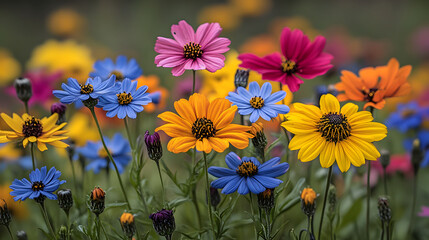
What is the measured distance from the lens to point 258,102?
81cm

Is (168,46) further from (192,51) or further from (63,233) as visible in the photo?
(63,233)

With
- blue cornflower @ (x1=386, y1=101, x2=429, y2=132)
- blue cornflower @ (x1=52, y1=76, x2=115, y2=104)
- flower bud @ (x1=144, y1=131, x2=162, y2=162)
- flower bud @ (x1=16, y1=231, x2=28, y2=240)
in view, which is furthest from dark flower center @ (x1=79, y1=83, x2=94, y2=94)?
blue cornflower @ (x1=386, y1=101, x2=429, y2=132)

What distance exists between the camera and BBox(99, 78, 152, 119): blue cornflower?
79 centimetres

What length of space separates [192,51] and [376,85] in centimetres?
39

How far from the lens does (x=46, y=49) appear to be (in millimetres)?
1828

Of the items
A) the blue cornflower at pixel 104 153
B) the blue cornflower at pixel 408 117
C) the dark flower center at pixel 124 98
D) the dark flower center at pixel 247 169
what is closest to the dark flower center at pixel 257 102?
the dark flower center at pixel 247 169

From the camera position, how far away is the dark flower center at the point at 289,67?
0.92 m

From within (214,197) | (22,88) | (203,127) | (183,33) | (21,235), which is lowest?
(21,235)

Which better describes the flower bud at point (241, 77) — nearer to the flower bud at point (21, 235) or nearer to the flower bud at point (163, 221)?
the flower bud at point (163, 221)

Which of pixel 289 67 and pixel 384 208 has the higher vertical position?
pixel 289 67

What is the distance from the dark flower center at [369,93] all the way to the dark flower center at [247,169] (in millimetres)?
295

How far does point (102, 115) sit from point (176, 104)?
916mm

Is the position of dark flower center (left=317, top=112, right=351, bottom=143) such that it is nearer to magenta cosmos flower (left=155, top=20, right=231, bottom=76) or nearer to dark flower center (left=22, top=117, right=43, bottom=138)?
magenta cosmos flower (left=155, top=20, right=231, bottom=76)

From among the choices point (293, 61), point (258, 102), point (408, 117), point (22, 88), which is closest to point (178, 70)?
point (258, 102)
